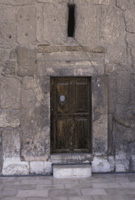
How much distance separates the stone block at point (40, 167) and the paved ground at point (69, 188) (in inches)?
5.7

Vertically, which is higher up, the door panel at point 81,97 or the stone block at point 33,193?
the door panel at point 81,97

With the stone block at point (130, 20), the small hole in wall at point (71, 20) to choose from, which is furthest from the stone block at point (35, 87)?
the stone block at point (130, 20)

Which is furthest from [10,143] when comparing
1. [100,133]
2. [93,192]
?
Result: [93,192]

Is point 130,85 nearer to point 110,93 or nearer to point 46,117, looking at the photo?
point 110,93

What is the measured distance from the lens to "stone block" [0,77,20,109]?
15.9 ft

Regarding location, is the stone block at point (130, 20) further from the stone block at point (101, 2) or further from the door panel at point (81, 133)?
the door panel at point (81, 133)

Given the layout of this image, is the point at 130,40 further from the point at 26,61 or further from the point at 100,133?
the point at 26,61

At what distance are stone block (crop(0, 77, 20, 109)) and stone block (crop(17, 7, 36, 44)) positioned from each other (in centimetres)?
71

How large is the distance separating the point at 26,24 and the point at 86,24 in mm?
Answer: 1045

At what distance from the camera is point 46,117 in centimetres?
488

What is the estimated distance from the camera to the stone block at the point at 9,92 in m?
4.83

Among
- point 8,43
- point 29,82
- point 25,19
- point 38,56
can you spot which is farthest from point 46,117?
point 25,19

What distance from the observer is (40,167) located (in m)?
4.86

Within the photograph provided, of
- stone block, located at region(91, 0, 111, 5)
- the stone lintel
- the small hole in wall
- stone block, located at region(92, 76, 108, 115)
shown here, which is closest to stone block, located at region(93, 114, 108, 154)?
stone block, located at region(92, 76, 108, 115)
